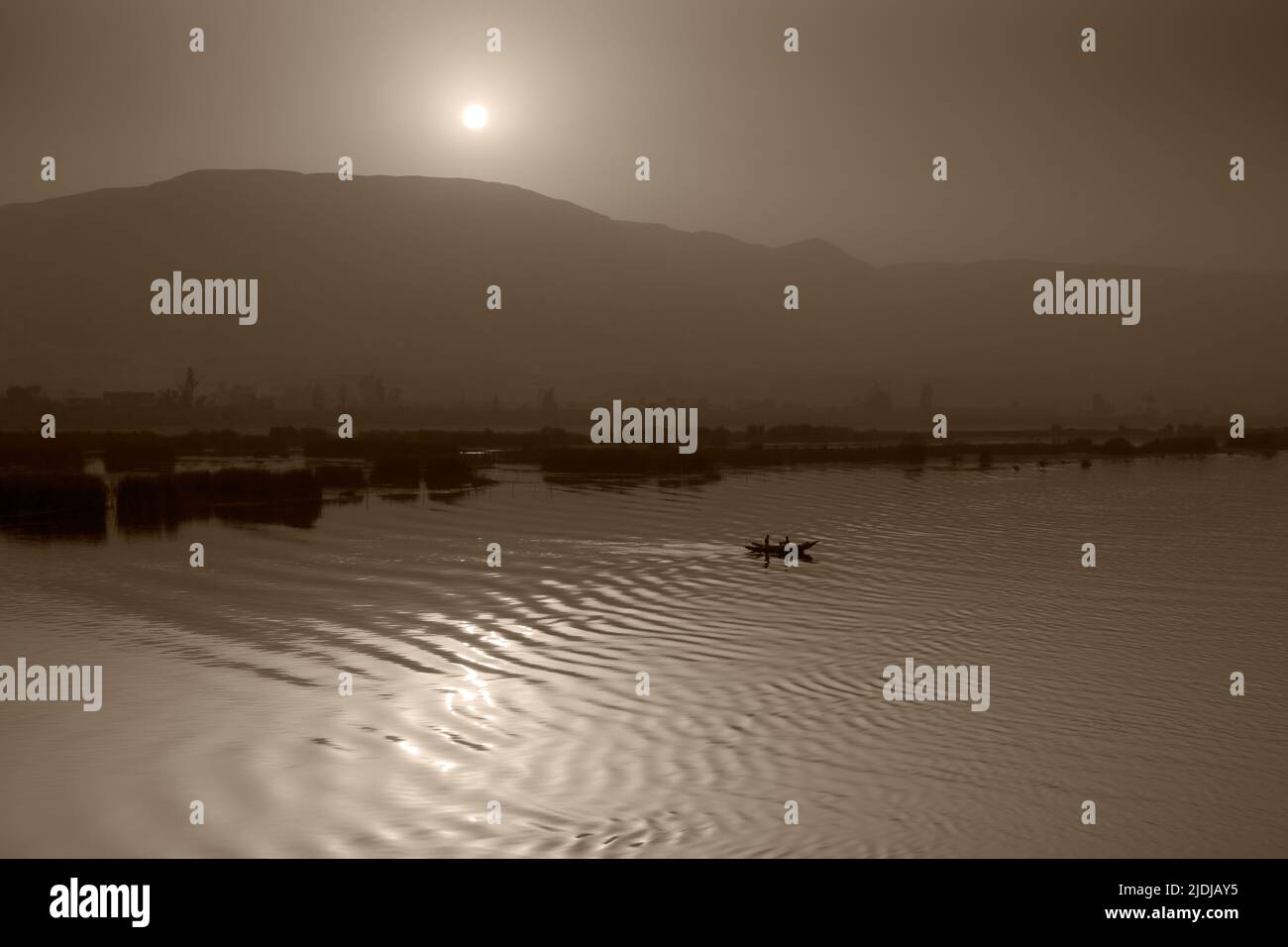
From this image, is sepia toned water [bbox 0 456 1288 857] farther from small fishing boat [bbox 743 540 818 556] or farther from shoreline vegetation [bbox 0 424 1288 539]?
shoreline vegetation [bbox 0 424 1288 539]

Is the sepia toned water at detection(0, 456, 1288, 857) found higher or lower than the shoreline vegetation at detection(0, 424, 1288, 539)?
lower

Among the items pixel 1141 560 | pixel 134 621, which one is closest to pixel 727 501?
pixel 1141 560

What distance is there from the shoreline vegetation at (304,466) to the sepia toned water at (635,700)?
6.87m

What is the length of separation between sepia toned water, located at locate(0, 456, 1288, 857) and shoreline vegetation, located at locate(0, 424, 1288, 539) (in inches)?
271

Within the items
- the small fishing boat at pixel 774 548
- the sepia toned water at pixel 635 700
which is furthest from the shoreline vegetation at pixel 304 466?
A: the small fishing boat at pixel 774 548

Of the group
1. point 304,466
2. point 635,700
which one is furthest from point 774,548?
point 304,466

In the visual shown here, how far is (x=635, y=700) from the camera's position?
1831 centimetres

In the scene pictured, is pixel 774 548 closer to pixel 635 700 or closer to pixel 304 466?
pixel 635 700

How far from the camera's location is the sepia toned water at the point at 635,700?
13172mm

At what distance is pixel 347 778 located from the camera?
14.7 meters

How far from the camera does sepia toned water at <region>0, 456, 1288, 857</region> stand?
13.2m

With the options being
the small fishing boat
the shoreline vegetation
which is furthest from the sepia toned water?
the shoreline vegetation

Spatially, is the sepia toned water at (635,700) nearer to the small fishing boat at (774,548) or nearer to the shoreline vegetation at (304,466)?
the small fishing boat at (774,548)
